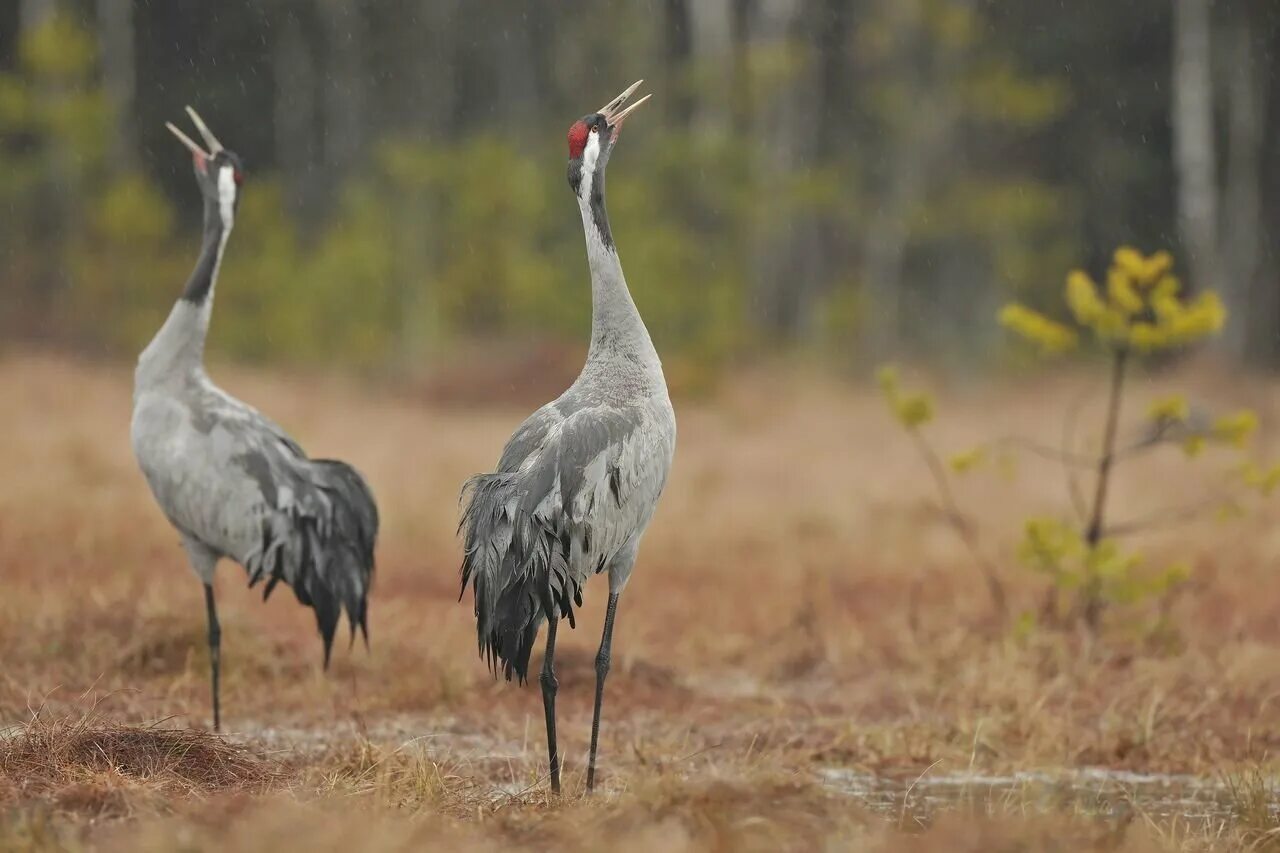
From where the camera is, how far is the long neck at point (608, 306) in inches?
212

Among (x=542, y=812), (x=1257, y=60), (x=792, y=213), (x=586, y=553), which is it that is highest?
(x=1257, y=60)

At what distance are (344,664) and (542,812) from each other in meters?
3.38

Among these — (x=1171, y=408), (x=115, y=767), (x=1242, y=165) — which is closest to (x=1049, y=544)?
(x=1171, y=408)

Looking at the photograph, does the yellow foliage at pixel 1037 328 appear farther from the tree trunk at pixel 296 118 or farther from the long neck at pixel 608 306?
the tree trunk at pixel 296 118

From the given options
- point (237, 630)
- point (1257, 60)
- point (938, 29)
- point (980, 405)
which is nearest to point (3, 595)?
point (237, 630)

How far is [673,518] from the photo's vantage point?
11688mm

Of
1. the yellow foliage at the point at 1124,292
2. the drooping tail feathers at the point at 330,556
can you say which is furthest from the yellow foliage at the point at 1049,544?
the drooping tail feathers at the point at 330,556

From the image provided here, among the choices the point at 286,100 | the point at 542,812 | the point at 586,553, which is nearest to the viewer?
the point at 542,812

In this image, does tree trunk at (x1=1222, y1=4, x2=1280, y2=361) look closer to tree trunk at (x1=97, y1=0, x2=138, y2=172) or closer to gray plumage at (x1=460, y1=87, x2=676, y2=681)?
tree trunk at (x1=97, y1=0, x2=138, y2=172)

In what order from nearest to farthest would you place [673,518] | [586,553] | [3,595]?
[586,553], [3,595], [673,518]

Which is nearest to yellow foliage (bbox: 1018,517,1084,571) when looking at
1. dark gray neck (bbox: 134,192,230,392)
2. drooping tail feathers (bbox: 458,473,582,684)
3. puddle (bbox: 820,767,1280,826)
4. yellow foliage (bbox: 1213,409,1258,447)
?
yellow foliage (bbox: 1213,409,1258,447)

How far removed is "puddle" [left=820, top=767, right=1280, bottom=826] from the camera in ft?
16.8

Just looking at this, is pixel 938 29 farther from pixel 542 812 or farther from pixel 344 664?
pixel 542 812

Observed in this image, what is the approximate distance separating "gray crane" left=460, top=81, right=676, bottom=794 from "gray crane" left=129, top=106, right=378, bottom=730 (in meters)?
1.47
